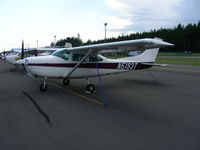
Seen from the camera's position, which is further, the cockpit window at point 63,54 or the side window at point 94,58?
the side window at point 94,58

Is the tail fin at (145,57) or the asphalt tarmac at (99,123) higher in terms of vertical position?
the tail fin at (145,57)

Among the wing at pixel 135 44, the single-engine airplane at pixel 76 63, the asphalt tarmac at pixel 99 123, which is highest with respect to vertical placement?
the wing at pixel 135 44

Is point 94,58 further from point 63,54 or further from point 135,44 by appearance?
point 135,44

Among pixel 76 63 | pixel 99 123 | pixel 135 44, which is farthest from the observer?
pixel 76 63

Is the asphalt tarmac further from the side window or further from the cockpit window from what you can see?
the side window

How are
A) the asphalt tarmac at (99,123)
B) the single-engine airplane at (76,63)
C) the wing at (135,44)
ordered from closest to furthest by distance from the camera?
the asphalt tarmac at (99,123) → the wing at (135,44) → the single-engine airplane at (76,63)

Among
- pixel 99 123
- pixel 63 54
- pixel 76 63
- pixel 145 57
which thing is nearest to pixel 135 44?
pixel 99 123

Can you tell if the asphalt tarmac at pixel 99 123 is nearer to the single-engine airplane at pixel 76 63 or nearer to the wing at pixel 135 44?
the single-engine airplane at pixel 76 63

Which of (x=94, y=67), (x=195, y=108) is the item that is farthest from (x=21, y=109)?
(x=195, y=108)

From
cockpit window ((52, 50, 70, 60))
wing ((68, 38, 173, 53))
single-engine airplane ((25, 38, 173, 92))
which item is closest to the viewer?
wing ((68, 38, 173, 53))

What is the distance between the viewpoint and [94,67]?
9.05 m

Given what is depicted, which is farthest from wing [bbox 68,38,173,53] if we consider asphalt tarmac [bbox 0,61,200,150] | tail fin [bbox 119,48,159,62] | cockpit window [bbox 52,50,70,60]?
tail fin [bbox 119,48,159,62]

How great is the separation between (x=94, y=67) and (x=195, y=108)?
4.74 m

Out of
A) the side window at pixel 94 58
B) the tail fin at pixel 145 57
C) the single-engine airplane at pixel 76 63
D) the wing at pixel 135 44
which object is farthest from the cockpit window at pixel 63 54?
the tail fin at pixel 145 57
